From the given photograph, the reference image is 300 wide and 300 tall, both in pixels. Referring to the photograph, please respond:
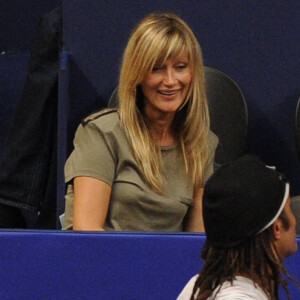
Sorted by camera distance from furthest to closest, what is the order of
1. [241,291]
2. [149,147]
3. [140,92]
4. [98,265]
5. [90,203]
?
[140,92] → [149,147] → [90,203] → [98,265] → [241,291]

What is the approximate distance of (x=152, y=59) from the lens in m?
2.90

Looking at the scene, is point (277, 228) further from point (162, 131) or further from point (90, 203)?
point (162, 131)

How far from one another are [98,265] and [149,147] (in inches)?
21.4

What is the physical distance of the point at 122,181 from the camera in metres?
2.86

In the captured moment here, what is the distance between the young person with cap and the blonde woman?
3.15 ft

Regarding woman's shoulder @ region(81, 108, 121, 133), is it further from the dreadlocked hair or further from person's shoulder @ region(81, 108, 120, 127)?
the dreadlocked hair

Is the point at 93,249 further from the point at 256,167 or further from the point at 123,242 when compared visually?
the point at 256,167

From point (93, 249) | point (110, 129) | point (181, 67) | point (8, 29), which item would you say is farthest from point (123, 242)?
point (8, 29)

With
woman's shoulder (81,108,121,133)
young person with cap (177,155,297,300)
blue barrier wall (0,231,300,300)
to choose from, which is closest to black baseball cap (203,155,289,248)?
young person with cap (177,155,297,300)

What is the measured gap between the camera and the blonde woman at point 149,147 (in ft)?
9.28

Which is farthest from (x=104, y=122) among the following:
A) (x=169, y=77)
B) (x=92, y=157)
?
(x=169, y=77)

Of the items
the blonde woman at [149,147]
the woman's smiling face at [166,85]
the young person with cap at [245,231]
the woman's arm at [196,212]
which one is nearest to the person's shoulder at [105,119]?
the blonde woman at [149,147]

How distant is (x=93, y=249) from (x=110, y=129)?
0.55 meters

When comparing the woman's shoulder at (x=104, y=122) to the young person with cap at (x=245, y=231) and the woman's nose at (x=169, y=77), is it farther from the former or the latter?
the young person with cap at (x=245, y=231)
